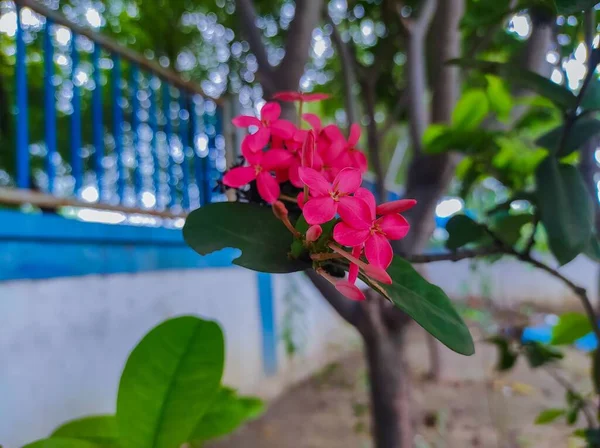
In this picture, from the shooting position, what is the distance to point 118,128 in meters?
1.54

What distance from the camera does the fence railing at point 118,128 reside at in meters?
1.23

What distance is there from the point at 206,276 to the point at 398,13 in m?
1.22

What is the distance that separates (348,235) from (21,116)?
1.20 metres

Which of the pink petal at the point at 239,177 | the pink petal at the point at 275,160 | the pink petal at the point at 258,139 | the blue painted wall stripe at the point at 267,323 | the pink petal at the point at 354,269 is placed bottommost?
the blue painted wall stripe at the point at 267,323

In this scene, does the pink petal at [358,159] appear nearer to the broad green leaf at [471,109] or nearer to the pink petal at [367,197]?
the pink petal at [367,197]

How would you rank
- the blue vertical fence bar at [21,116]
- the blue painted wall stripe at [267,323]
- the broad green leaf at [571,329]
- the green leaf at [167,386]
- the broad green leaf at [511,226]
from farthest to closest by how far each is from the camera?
the blue painted wall stripe at [267,323], the blue vertical fence bar at [21,116], the broad green leaf at [571,329], the broad green leaf at [511,226], the green leaf at [167,386]

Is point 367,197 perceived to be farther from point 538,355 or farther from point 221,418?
point 538,355

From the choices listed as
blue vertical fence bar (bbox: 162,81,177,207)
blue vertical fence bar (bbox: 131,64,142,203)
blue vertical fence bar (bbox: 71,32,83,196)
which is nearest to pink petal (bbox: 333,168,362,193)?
blue vertical fence bar (bbox: 71,32,83,196)

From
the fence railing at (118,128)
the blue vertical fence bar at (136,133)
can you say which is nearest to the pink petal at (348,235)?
the fence railing at (118,128)

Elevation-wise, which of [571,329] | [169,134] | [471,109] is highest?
[169,134]

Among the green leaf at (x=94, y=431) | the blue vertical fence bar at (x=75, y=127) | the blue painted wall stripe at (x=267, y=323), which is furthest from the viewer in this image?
the blue painted wall stripe at (x=267, y=323)

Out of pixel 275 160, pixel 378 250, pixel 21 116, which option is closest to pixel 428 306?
pixel 378 250

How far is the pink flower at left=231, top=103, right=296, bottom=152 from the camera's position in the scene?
42 cm

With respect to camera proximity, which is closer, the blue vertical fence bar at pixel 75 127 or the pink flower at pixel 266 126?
the pink flower at pixel 266 126
